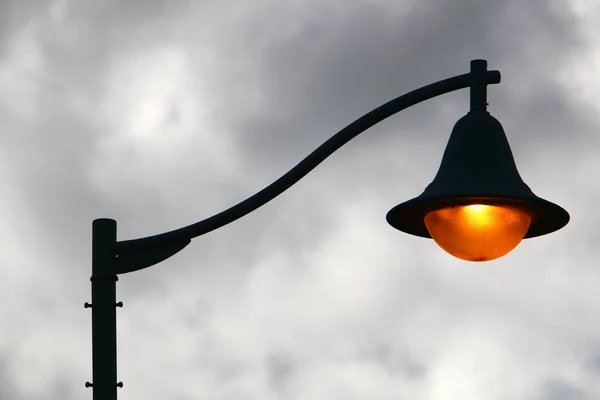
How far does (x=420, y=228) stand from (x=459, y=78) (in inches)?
42.2

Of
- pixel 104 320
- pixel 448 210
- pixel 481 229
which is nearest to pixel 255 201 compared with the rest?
pixel 104 320

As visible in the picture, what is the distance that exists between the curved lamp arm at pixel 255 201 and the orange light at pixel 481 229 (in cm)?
71

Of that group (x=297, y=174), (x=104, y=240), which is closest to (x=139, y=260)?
(x=104, y=240)

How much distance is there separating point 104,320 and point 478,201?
7.22 ft

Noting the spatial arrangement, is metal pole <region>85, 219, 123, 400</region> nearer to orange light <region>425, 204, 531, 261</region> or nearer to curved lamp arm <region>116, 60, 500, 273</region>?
curved lamp arm <region>116, 60, 500, 273</region>

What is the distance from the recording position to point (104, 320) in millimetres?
5535

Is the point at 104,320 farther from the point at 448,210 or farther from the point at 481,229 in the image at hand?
the point at 481,229

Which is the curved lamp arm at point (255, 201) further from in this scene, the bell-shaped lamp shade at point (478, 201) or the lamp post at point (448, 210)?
the bell-shaped lamp shade at point (478, 201)

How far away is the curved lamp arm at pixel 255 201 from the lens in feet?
18.6

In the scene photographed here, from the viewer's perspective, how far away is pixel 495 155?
5953mm

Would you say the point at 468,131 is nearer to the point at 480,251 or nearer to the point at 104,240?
the point at 480,251

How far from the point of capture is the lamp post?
5.58 meters

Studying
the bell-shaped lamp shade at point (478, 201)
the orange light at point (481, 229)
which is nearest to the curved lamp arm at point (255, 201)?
the bell-shaped lamp shade at point (478, 201)

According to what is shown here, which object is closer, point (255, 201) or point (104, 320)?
point (104, 320)
